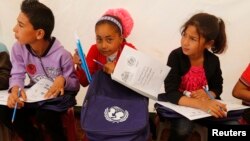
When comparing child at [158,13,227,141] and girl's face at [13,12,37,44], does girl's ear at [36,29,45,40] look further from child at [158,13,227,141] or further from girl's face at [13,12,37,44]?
child at [158,13,227,141]

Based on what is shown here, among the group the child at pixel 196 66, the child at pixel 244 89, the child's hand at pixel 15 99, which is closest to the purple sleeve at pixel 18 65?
the child's hand at pixel 15 99

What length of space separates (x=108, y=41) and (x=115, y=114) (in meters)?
0.34

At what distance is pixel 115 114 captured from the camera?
3.71 feet

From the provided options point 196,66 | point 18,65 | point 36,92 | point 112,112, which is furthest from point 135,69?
point 18,65

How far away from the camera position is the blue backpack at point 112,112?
1064 mm

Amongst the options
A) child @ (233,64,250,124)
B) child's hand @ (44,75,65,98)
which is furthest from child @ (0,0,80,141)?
child @ (233,64,250,124)

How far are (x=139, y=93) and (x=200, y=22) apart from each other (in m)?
0.36

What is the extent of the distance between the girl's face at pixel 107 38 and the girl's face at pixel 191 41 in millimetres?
272

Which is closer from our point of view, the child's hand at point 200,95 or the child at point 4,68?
the child's hand at point 200,95

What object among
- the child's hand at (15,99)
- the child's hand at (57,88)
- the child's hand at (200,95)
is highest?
the child's hand at (200,95)

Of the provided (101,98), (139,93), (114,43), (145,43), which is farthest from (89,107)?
(145,43)

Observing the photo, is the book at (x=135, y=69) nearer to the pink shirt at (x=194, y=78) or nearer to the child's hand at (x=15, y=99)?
the pink shirt at (x=194, y=78)

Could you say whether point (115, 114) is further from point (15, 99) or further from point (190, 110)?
point (15, 99)

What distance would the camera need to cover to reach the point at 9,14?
1.86m
